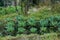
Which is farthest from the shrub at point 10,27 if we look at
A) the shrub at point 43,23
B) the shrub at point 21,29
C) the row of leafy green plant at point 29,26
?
the shrub at point 43,23

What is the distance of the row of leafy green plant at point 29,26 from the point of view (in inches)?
322

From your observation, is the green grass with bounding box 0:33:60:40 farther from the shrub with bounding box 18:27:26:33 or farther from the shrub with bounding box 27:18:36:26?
the shrub with bounding box 27:18:36:26

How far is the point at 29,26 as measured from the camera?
27.9 feet

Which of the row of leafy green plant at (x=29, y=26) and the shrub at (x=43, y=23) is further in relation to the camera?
the shrub at (x=43, y=23)

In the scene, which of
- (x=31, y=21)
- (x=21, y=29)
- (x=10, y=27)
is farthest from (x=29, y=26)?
(x=10, y=27)

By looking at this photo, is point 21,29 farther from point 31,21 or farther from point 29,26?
point 31,21

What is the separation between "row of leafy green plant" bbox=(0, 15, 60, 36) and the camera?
26.9 feet

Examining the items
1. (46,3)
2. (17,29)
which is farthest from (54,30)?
(46,3)

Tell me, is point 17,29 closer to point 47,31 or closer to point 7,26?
point 7,26

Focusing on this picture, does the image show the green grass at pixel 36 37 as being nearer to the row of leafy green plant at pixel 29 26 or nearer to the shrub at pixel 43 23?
the row of leafy green plant at pixel 29 26

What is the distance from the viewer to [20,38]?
287 inches

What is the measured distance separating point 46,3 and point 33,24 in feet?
15.3

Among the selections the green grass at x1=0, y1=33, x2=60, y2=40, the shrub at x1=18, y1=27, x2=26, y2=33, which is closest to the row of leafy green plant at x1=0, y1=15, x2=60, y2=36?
the shrub at x1=18, y1=27, x2=26, y2=33

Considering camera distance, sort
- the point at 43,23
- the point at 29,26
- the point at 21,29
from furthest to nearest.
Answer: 1. the point at 29,26
2. the point at 43,23
3. the point at 21,29
